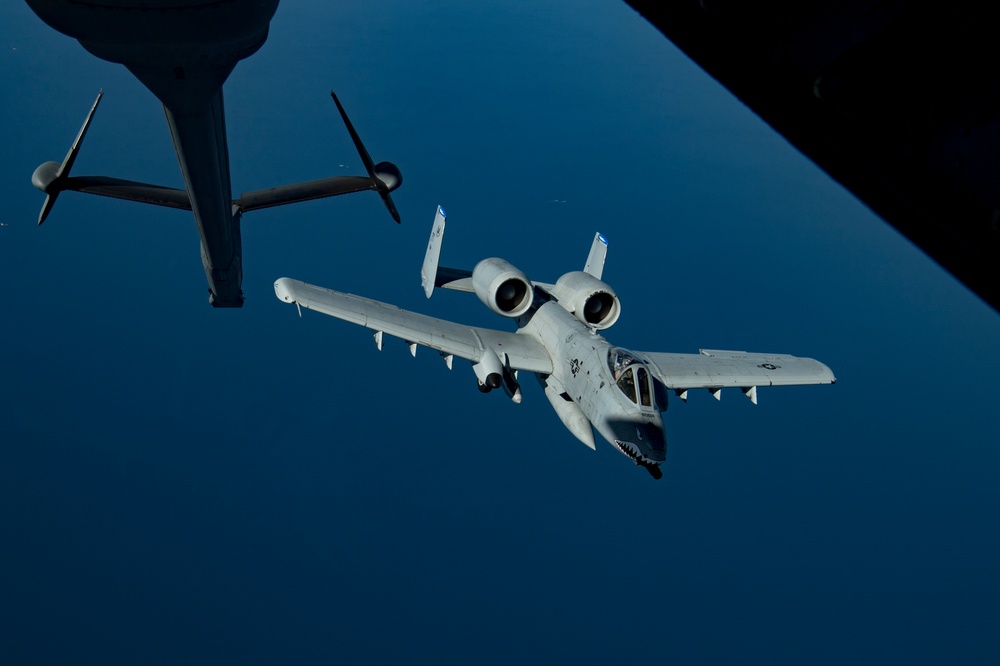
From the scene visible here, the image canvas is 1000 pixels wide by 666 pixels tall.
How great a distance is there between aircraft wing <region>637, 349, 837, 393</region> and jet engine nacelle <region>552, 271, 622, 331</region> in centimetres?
156

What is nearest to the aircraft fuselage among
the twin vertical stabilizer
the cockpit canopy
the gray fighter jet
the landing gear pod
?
the cockpit canopy

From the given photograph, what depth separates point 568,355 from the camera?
23531 millimetres

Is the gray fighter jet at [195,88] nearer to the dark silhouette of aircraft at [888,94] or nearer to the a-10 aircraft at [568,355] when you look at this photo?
the a-10 aircraft at [568,355]

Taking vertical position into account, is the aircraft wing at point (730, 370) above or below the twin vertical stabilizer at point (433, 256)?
below

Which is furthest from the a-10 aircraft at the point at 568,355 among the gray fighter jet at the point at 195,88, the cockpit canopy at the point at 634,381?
the gray fighter jet at the point at 195,88

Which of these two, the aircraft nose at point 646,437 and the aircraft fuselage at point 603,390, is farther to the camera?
the aircraft fuselage at point 603,390

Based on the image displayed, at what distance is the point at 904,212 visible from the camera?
3150 mm

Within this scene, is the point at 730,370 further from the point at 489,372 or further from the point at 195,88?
the point at 195,88

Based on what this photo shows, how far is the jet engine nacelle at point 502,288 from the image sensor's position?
2402cm

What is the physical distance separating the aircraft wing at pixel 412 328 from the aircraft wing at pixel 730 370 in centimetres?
370

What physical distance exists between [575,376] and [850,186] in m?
19.8

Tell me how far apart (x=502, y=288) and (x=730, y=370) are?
801cm

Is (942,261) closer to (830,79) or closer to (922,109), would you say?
(922,109)

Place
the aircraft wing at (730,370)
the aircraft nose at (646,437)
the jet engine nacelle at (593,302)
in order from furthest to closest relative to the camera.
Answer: the aircraft wing at (730,370)
the jet engine nacelle at (593,302)
the aircraft nose at (646,437)
